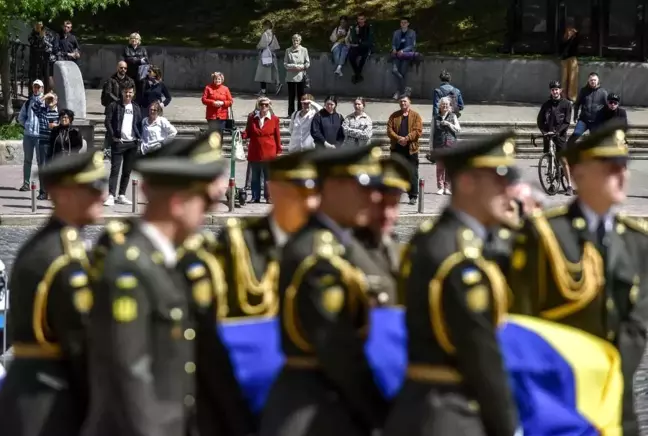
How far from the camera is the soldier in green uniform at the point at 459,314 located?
6.06m

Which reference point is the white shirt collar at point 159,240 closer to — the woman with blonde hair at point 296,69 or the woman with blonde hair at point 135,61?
the woman with blonde hair at point 135,61

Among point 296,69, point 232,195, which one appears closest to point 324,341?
Result: point 232,195

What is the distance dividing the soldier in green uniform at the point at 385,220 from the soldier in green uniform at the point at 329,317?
0.76 ft

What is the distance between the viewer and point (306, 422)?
649 cm

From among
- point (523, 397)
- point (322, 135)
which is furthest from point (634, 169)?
point (523, 397)

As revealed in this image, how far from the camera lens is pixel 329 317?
634 centimetres

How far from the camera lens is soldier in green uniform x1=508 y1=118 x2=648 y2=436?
7141mm

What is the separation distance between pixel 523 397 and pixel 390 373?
0.55 meters

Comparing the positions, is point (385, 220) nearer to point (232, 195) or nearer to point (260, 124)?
point (232, 195)

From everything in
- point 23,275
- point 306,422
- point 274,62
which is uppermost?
point 274,62

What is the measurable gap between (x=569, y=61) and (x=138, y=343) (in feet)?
86.3

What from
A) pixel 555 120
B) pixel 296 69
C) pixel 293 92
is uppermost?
pixel 296 69

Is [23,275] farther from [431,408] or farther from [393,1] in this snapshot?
[393,1]

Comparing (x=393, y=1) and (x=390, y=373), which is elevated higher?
(x=393, y=1)
